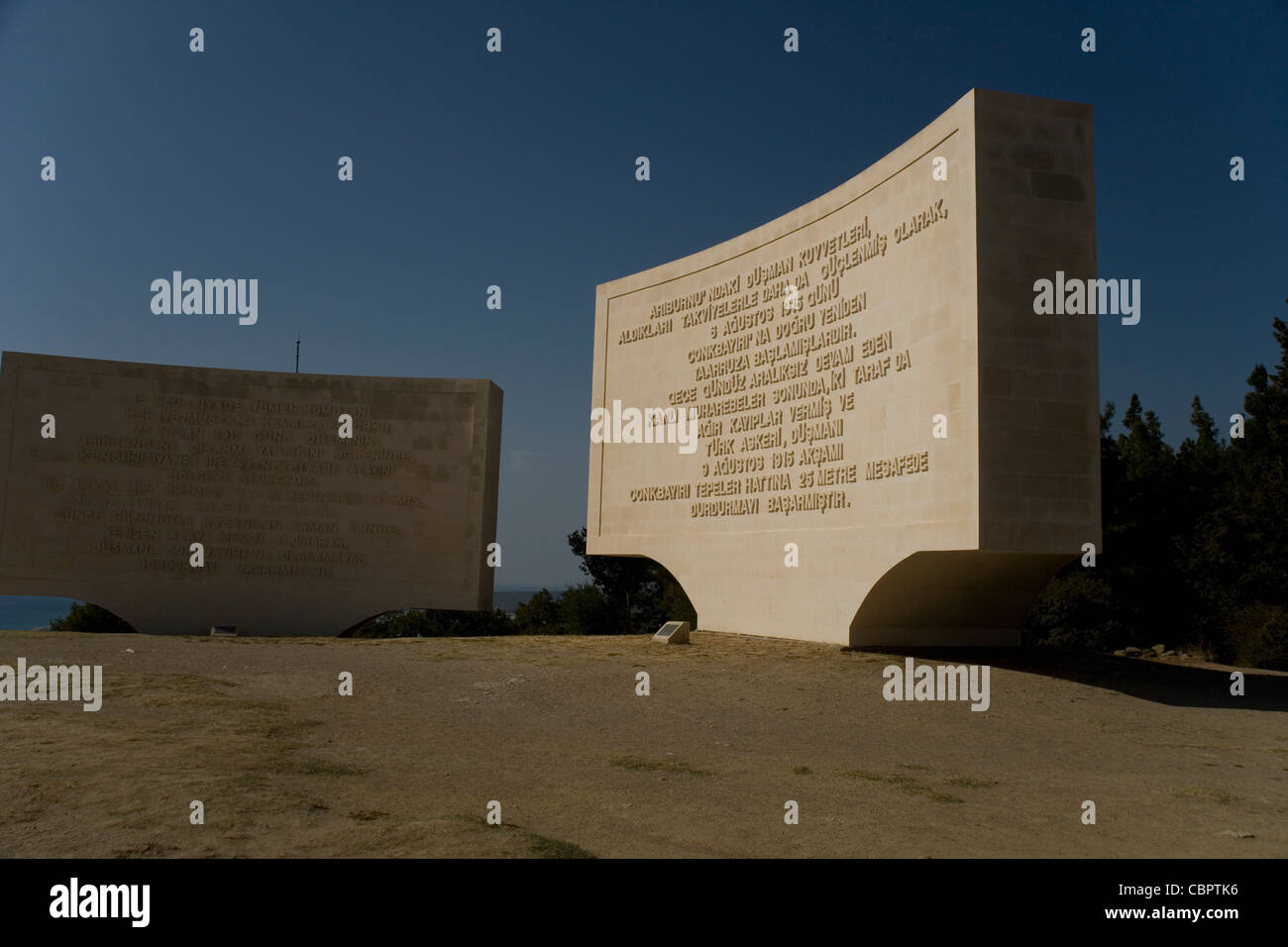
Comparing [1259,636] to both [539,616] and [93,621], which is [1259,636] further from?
[93,621]

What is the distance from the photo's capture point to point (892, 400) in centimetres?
1438

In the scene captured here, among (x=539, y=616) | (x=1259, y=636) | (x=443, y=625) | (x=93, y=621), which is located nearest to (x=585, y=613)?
(x=539, y=616)

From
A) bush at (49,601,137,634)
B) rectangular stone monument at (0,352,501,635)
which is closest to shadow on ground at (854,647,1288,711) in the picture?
rectangular stone monument at (0,352,501,635)

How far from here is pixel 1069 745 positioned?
9.51 meters

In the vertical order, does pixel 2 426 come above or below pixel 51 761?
above

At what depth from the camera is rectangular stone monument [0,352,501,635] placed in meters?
22.3

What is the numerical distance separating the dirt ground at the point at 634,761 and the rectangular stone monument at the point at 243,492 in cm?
819

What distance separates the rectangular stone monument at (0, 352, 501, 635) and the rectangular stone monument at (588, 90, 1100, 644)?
5.06 m

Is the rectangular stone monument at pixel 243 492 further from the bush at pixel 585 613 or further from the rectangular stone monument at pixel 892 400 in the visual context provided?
the bush at pixel 585 613

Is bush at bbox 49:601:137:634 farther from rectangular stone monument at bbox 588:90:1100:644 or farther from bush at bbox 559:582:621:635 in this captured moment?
rectangular stone monument at bbox 588:90:1100:644

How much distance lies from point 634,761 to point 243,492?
1758cm
